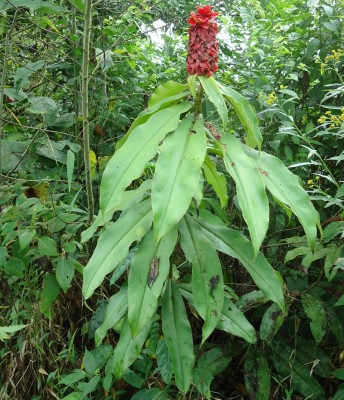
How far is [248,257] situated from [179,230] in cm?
24

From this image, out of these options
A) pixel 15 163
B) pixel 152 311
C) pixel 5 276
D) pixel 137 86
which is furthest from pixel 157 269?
pixel 137 86

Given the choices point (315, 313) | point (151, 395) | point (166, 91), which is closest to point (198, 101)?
point (166, 91)

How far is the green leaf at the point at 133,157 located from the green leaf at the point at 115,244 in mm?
225

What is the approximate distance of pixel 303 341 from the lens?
2.23 m

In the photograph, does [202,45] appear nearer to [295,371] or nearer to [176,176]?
[176,176]

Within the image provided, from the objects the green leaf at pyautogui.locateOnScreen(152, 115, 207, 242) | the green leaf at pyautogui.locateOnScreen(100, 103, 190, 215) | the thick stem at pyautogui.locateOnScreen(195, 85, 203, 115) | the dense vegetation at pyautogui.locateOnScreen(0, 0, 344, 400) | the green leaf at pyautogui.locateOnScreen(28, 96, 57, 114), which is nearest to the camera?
the green leaf at pyautogui.locateOnScreen(152, 115, 207, 242)


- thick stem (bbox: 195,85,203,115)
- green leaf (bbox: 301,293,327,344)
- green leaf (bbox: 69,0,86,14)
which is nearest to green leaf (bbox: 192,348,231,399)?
green leaf (bbox: 301,293,327,344)

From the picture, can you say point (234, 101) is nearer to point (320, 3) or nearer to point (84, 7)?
point (84, 7)

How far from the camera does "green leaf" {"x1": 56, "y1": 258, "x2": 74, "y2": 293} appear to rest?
2070 mm

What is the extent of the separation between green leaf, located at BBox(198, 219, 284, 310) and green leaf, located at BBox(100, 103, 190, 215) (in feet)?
1.46

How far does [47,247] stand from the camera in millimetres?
2113

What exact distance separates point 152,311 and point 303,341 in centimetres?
97

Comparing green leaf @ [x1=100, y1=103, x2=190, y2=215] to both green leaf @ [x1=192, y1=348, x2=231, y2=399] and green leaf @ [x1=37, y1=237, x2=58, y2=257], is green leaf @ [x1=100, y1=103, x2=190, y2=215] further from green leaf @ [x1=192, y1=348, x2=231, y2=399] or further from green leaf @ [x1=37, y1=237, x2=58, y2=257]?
green leaf @ [x1=192, y1=348, x2=231, y2=399]

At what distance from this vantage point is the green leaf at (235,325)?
1.76 meters
